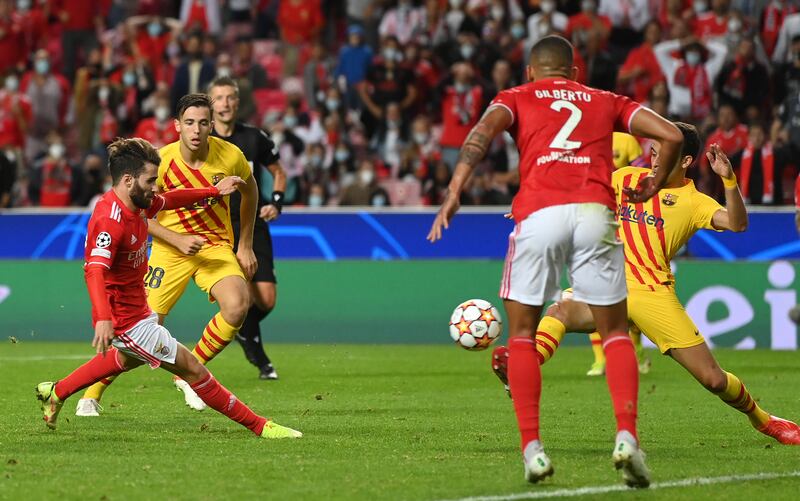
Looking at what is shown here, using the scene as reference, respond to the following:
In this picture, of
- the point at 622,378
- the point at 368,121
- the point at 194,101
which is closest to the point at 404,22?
the point at 368,121

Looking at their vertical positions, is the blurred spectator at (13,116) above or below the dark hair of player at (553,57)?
below

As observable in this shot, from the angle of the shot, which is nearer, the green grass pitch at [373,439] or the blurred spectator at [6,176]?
the green grass pitch at [373,439]

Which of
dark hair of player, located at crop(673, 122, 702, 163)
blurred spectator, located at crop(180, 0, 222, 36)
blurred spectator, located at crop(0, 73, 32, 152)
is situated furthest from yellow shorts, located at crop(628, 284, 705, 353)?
blurred spectator, located at crop(180, 0, 222, 36)

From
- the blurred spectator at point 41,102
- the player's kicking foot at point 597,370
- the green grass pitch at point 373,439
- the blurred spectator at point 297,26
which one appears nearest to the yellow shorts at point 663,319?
the green grass pitch at point 373,439

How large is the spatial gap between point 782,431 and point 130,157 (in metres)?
3.95

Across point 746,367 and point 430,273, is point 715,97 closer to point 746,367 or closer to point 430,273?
point 430,273

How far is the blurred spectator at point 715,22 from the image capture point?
19.7m

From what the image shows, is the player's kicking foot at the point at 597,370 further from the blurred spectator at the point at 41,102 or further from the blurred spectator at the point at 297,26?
the blurred spectator at the point at 41,102

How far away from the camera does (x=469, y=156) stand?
628cm

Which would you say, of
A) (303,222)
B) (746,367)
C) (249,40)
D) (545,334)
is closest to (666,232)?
(545,334)

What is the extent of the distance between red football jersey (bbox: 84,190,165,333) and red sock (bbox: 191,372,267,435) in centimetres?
53

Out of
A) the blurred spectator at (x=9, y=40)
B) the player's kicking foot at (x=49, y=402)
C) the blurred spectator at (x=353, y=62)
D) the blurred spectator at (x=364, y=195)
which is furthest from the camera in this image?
the blurred spectator at (x=9, y=40)

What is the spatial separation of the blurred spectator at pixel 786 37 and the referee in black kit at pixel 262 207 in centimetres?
1002

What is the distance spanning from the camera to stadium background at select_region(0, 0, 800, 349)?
53.8 feet
